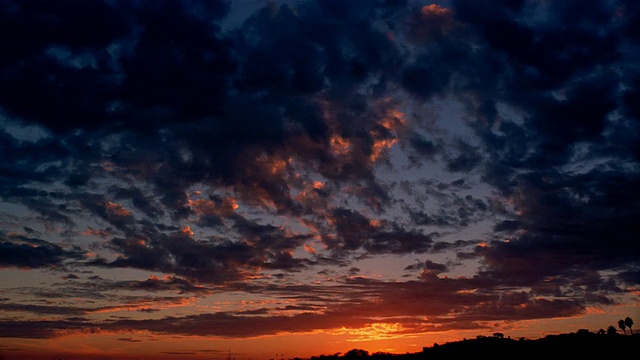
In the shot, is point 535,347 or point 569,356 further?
point 535,347

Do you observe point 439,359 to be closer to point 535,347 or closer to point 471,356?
point 471,356

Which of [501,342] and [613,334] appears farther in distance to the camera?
[501,342]

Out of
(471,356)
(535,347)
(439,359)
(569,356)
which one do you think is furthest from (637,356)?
(439,359)

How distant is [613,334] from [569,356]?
3894 cm

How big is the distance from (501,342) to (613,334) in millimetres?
36972

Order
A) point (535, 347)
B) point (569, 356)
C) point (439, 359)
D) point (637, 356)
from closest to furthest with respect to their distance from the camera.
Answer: point (637, 356)
point (569, 356)
point (535, 347)
point (439, 359)

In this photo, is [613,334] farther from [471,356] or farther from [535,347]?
[471,356]

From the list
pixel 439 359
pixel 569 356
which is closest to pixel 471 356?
pixel 439 359

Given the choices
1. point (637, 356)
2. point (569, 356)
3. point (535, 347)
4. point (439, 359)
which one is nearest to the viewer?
point (637, 356)

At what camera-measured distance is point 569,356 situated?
6201 inches

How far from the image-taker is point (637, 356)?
142 metres

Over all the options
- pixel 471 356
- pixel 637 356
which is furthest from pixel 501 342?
pixel 637 356

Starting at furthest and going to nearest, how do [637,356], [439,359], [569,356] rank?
1. [439,359]
2. [569,356]
3. [637,356]

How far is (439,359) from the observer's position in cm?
19688
